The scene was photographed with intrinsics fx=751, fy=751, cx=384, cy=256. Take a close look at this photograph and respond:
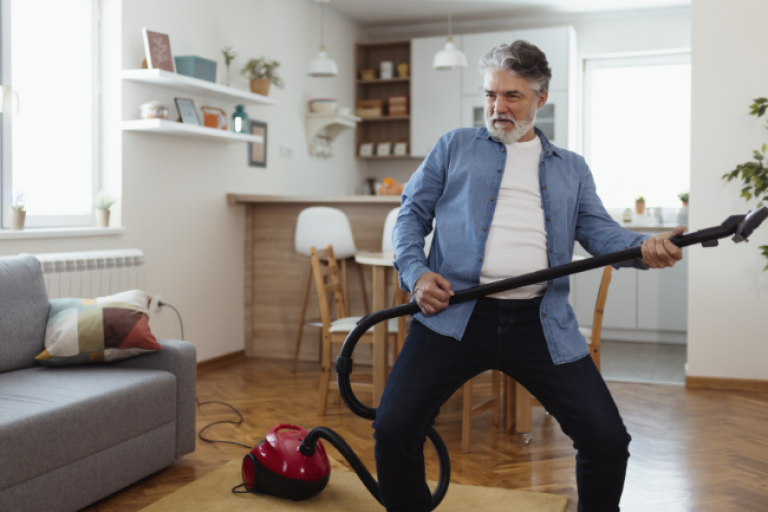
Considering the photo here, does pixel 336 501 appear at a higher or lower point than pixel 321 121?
lower

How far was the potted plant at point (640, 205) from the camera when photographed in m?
6.06

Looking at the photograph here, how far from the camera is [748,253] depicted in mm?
4090

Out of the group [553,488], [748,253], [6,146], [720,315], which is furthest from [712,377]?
[6,146]

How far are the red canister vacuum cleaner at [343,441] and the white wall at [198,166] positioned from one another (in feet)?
5.40

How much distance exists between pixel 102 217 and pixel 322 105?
2419 mm

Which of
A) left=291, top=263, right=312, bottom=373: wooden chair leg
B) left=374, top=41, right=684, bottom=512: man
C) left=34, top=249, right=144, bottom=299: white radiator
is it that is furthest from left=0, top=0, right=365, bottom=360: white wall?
left=374, top=41, right=684, bottom=512: man

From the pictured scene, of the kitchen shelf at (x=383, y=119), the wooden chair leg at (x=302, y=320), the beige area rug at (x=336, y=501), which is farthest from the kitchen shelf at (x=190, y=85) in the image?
the beige area rug at (x=336, y=501)

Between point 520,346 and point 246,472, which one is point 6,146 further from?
point 520,346

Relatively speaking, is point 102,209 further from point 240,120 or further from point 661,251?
point 661,251

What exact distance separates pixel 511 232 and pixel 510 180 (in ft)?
0.45

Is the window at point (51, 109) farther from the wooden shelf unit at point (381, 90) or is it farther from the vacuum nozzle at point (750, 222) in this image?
the wooden shelf unit at point (381, 90)

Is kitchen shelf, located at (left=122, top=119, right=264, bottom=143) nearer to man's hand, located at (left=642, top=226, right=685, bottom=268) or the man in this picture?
the man

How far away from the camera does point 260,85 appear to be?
4812 millimetres

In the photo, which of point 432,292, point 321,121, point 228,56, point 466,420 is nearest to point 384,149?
point 321,121
